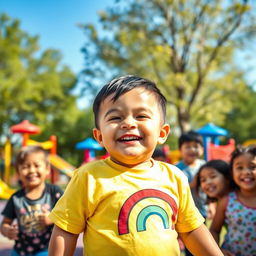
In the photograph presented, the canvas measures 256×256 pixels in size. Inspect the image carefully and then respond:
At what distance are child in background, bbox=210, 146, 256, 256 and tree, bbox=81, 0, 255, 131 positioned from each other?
36.6ft

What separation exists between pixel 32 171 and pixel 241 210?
5.30ft

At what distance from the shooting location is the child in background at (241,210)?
228 cm

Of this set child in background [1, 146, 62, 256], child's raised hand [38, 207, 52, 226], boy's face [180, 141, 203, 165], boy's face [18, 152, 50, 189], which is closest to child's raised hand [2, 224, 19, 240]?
child in background [1, 146, 62, 256]

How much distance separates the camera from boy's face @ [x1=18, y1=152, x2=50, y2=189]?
254cm

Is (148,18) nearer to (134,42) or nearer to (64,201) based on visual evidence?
(134,42)

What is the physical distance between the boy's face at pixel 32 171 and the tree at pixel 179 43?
11162mm

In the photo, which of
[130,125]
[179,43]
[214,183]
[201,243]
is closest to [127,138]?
[130,125]

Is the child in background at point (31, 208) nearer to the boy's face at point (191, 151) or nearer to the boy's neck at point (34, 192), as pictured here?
the boy's neck at point (34, 192)

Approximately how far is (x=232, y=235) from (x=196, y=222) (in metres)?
1.10

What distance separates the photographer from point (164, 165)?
1482 millimetres

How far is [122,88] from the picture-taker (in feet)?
4.29

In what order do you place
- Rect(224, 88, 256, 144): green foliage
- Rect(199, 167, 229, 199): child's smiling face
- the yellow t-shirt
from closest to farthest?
the yellow t-shirt, Rect(199, 167, 229, 199): child's smiling face, Rect(224, 88, 256, 144): green foliage

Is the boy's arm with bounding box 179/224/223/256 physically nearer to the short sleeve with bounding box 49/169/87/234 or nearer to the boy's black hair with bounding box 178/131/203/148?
the short sleeve with bounding box 49/169/87/234

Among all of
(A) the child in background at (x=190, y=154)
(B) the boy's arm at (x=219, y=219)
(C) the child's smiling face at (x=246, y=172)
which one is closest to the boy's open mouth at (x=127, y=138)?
(C) the child's smiling face at (x=246, y=172)
